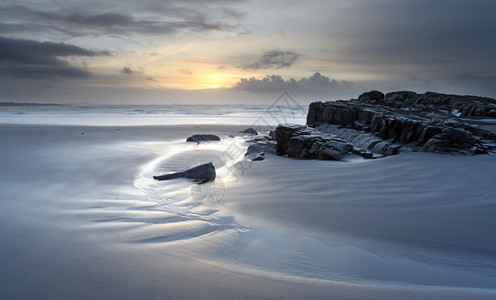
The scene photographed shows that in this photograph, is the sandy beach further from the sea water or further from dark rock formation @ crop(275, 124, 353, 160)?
the sea water

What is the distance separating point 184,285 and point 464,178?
15.5 feet

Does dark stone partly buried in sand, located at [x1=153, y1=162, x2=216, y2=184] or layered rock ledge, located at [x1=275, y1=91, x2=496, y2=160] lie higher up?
layered rock ledge, located at [x1=275, y1=91, x2=496, y2=160]

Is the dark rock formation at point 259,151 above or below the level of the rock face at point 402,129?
below

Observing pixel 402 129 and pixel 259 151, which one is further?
pixel 259 151

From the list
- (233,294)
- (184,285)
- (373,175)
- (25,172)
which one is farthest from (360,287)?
(25,172)

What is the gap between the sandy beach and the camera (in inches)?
76.7

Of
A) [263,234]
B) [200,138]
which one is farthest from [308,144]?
[200,138]

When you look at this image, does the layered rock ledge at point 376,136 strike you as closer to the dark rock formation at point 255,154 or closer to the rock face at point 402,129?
the rock face at point 402,129

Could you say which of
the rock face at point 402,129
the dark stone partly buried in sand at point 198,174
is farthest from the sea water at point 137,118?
the dark stone partly buried in sand at point 198,174

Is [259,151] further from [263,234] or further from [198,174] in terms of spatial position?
[263,234]

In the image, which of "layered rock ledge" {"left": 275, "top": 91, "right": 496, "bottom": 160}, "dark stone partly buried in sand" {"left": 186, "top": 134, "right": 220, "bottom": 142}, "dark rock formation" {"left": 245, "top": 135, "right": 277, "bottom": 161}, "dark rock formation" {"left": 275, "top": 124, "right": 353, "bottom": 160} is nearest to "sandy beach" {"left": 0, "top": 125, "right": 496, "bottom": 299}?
"layered rock ledge" {"left": 275, "top": 91, "right": 496, "bottom": 160}

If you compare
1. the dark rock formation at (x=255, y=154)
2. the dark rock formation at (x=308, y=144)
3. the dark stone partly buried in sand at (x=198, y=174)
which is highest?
the dark rock formation at (x=308, y=144)

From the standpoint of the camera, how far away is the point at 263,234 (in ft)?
10.2

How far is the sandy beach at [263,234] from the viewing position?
1948mm
